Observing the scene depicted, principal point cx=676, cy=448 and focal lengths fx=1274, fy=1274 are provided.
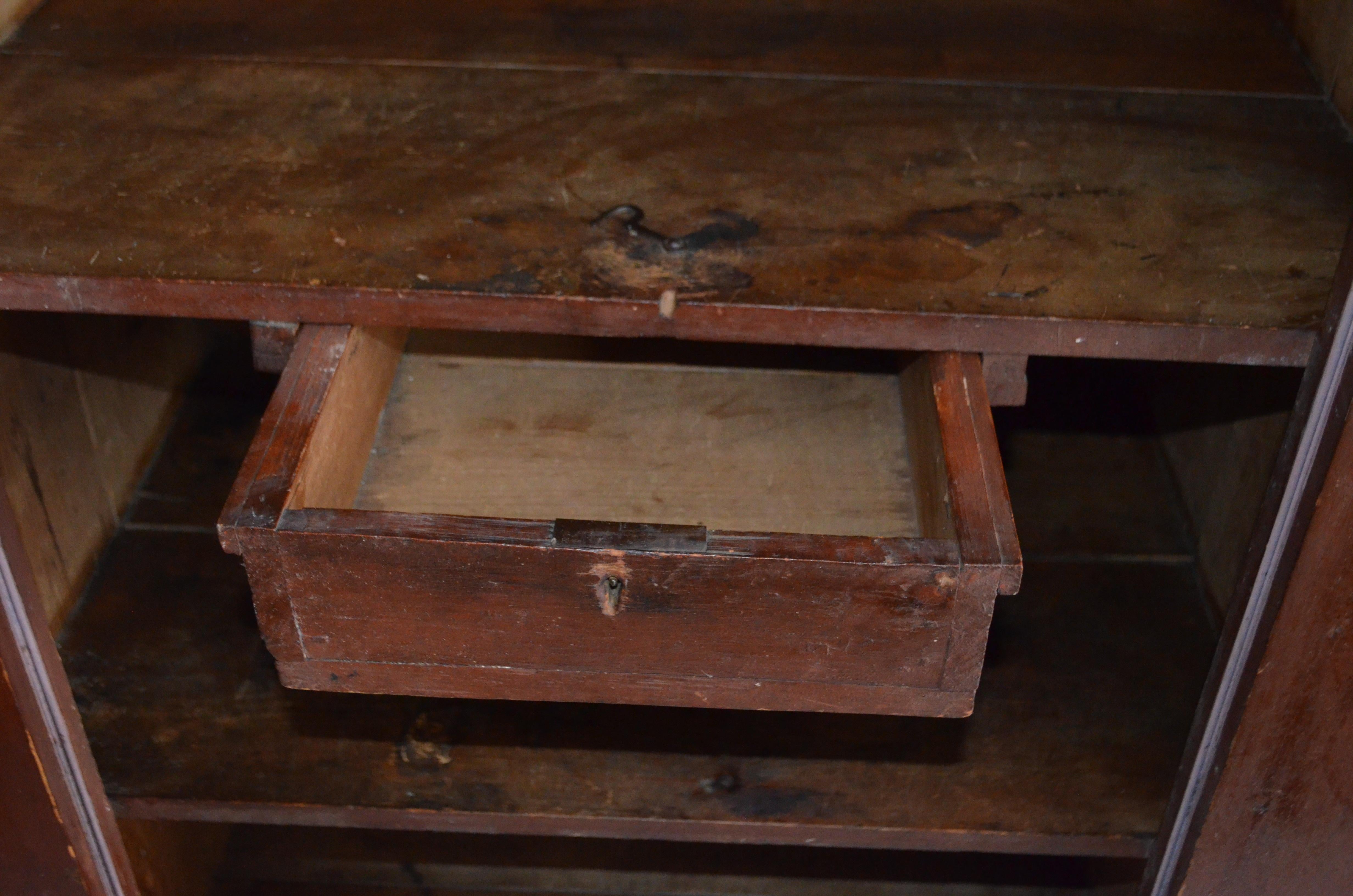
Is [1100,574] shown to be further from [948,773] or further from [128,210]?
[128,210]

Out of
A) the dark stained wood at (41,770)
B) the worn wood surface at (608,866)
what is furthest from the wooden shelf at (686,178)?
the worn wood surface at (608,866)

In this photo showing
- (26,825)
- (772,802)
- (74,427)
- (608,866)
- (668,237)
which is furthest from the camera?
(608,866)

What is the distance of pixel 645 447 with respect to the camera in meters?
1.19

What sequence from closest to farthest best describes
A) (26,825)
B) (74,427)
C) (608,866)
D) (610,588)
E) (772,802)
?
1. (610,588)
2. (26,825)
3. (772,802)
4. (74,427)
5. (608,866)

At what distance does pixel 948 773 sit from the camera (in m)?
1.17

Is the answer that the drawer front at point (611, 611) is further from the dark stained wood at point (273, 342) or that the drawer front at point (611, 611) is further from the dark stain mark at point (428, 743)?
the dark stain mark at point (428, 743)

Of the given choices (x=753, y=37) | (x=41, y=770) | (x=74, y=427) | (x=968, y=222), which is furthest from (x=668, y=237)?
(x=74, y=427)

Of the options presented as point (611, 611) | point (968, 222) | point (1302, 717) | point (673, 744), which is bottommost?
point (673, 744)

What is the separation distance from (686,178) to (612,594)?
36 centimetres

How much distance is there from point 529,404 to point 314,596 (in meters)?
0.43

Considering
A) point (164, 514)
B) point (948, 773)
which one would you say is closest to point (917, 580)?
point (948, 773)

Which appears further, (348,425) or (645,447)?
(645,447)

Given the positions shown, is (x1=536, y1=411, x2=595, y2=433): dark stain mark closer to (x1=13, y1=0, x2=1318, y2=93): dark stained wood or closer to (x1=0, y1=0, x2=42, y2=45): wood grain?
(x1=13, y1=0, x2=1318, y2=93): dark stained wood

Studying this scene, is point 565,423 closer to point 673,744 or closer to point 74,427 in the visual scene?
point 673,744
